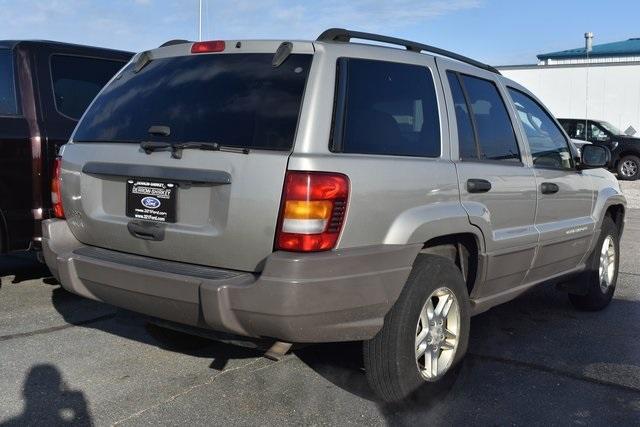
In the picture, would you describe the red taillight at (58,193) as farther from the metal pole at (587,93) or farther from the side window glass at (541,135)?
the metal pole at (587,93)

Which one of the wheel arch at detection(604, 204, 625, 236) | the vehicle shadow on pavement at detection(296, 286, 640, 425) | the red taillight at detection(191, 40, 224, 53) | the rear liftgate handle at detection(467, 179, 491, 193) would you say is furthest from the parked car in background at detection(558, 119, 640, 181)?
the red taillight at detection(191, 40, 224, 53)

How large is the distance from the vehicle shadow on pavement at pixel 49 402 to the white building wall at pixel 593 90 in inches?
885

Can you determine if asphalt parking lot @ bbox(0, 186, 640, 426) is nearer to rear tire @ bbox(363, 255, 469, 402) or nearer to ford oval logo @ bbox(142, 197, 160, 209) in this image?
rear tire @ bbox(363, 255, 469, 402)

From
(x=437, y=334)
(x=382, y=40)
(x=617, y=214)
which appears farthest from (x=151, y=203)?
(x=617, y=214)

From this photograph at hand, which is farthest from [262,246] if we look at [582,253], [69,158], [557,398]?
[582,253]

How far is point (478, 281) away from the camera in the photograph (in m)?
3.83

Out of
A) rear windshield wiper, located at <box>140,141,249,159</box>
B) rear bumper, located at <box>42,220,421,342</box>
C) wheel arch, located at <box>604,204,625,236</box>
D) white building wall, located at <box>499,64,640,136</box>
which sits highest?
white building wall, located at <box>499,64,640,136</box>

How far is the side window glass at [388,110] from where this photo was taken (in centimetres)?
311

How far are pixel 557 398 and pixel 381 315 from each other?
1239 millimetres

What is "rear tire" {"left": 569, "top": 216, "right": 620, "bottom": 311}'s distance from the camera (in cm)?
521

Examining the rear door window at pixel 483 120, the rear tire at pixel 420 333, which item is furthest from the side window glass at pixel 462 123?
the rear tire at pixel 420 333

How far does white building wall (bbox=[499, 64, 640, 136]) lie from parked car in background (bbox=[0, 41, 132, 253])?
68.7ft

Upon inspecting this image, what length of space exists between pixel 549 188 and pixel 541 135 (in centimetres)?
48

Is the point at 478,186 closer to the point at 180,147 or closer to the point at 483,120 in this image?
the point at 483,120
